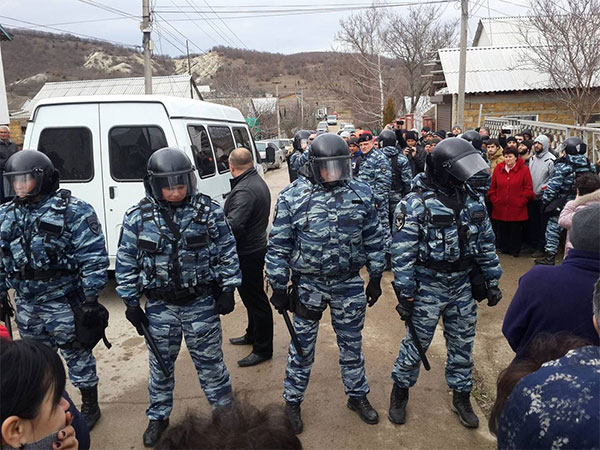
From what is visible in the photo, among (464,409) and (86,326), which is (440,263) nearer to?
(464,409)

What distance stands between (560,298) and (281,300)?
1.72m

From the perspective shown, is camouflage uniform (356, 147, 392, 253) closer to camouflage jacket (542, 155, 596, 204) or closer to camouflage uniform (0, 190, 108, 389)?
camouflage jacket (542, 155, 596, 204)

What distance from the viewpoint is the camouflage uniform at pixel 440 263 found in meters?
2.95

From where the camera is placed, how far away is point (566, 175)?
5984 millimetres

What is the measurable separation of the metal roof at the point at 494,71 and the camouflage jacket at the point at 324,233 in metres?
14.0

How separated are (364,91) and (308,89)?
228 ft

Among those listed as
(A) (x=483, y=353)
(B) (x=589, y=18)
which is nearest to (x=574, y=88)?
(B) (x=589, y=18)

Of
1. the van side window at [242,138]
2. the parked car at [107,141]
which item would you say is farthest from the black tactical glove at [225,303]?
the van side window at [242,138]

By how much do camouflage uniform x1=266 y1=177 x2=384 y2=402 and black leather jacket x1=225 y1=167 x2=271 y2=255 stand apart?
854mm

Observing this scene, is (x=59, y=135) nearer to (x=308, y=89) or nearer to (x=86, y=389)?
(x=86, y=389)

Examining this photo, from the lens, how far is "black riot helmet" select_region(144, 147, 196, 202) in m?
2.89

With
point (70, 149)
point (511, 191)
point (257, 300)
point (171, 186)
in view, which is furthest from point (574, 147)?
point (70, 149)

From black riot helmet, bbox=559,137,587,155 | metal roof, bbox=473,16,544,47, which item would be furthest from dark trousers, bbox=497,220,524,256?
metal roof, bbox=473,16,544,47

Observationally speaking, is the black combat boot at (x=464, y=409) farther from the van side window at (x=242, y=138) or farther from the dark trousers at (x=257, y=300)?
the van side window at (x=242, y=138)
